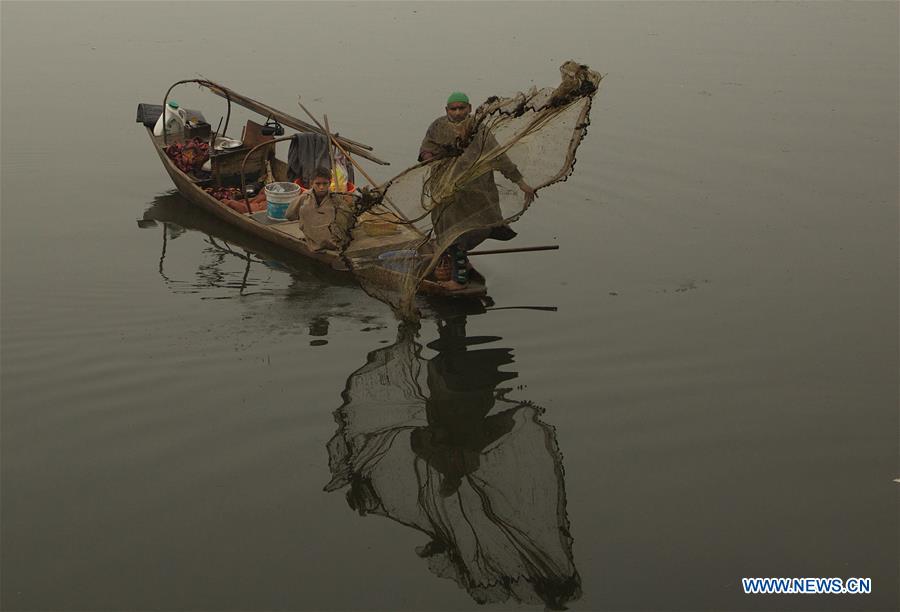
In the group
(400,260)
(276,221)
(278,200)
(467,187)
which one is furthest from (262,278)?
Answer: (467,187)

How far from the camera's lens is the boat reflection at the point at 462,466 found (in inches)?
191

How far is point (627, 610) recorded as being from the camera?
4.57 meters

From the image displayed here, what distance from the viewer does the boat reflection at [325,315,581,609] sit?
4.84m

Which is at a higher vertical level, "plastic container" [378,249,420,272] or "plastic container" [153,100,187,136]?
"plastic container" [153,100,187,136]

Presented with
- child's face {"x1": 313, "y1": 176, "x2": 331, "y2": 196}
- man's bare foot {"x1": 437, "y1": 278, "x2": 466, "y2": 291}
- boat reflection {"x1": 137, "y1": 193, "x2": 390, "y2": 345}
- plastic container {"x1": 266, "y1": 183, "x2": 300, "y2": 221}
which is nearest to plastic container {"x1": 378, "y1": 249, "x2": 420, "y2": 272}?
man's bare foot {"x1": 437, "y1": 278, "x2": 466, "y2": 291}

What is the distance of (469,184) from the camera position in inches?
267

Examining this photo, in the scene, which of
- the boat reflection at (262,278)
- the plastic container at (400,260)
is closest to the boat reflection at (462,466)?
the plastic container at (400,260)

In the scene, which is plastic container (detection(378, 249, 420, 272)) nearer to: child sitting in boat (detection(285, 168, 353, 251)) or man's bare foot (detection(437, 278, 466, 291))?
man's bare foot (detection(437, 278, 466, 291))

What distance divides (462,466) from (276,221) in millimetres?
4096

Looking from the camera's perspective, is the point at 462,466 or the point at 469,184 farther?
the point at 469,184

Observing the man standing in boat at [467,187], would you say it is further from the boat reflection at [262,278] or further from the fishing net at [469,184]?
the boat reflection at [262,278]

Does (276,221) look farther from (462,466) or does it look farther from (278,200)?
(462,466)

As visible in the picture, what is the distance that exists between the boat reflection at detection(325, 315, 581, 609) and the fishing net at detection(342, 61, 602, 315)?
559mm

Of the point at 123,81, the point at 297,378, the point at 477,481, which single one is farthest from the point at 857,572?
the point at 123,81
